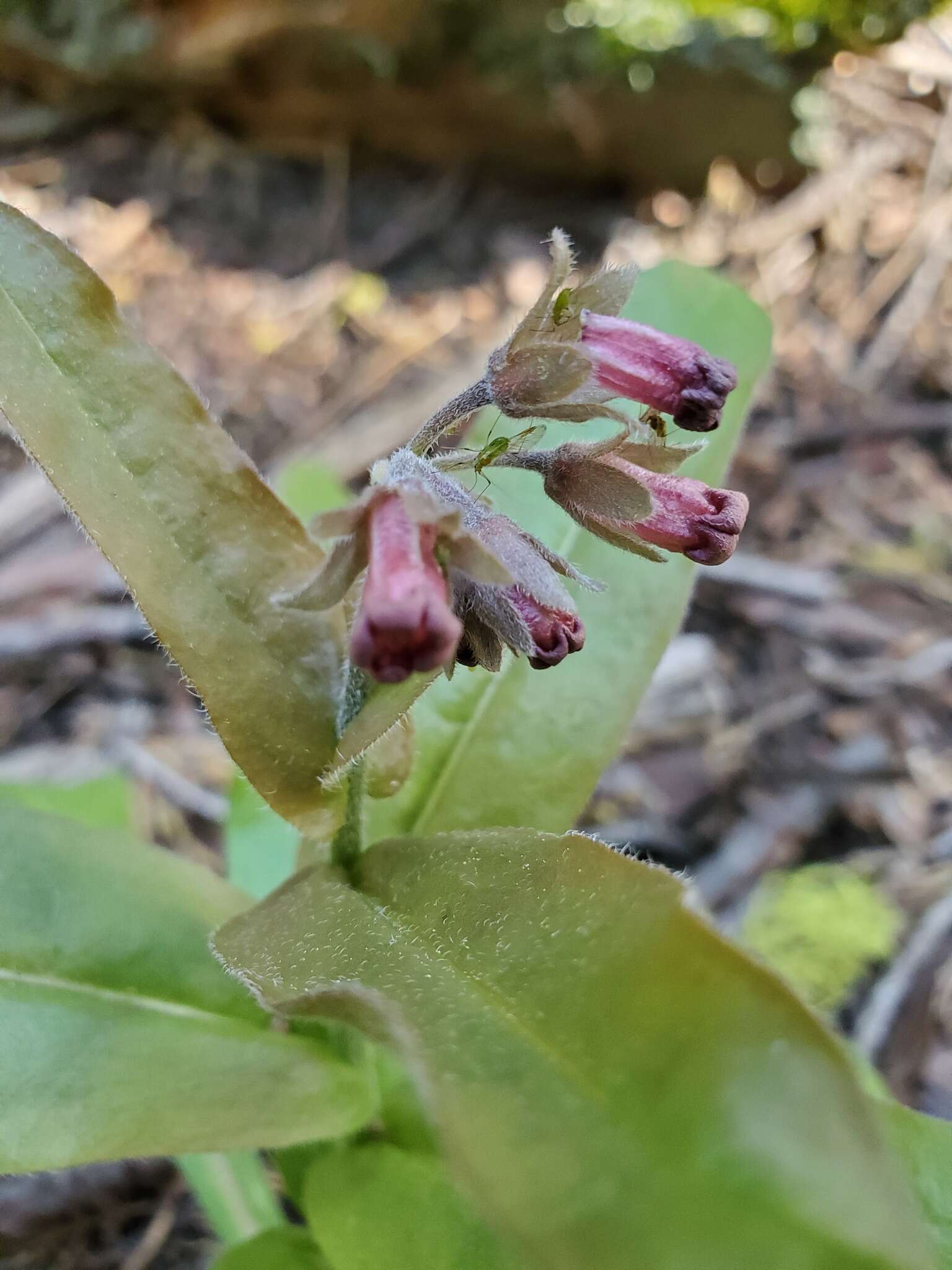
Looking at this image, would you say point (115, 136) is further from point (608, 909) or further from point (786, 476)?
point (608, 909)

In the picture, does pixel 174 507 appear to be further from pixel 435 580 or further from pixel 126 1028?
pixel 126 1028

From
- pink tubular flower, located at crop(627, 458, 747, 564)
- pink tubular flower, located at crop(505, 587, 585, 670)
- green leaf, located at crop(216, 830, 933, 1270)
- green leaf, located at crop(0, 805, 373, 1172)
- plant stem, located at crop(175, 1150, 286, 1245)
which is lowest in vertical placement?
plant stem, located at crop(175, 1150, 286, 1245)

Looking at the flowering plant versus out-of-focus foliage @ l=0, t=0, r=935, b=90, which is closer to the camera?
the flowering plant

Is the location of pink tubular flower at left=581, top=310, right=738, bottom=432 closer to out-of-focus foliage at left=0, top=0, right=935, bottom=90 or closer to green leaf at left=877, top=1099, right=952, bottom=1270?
green leaf at left=877, top=1099, right=952, bottom=1270

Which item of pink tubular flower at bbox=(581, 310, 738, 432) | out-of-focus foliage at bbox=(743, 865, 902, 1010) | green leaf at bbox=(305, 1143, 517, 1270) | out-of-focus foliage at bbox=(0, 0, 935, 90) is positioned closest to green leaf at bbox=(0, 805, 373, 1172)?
green leaf at bbox=(305, 1143, 517, 1270)

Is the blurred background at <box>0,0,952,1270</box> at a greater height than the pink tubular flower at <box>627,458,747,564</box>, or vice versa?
the pink tubular flower at <box>627,458,747,564</box>

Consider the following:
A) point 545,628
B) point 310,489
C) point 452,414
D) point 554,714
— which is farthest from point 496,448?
point 310,489

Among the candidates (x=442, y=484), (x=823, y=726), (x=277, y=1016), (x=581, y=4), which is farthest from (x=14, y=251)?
(x=581, y=4)
